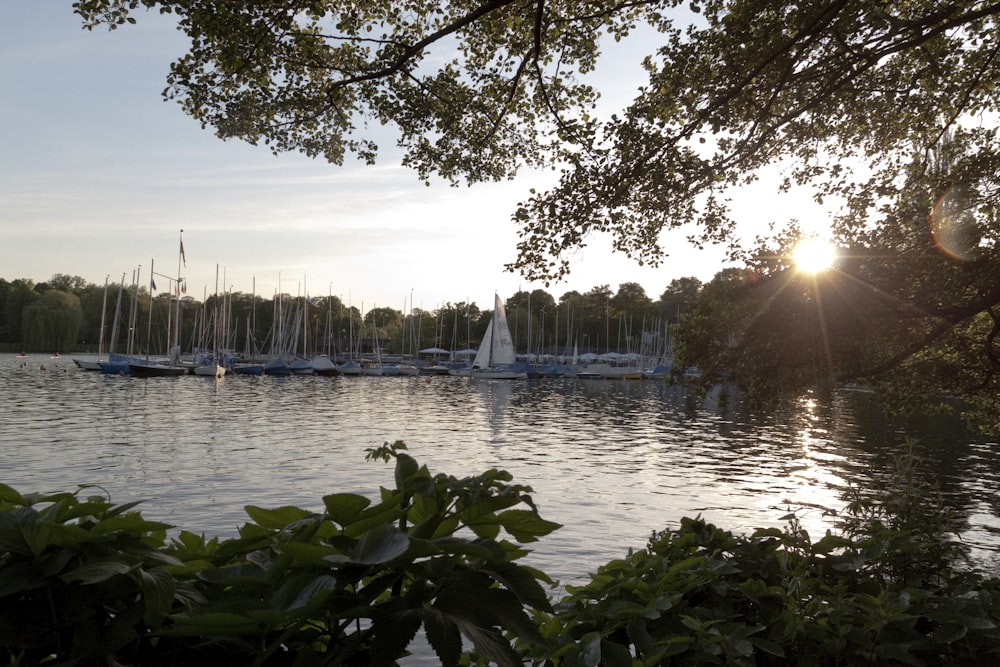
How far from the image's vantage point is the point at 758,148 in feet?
32.7

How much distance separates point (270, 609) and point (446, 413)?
150 feet

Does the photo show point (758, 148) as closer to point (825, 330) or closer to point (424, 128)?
point (825, 330)

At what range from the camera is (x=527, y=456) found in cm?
2756

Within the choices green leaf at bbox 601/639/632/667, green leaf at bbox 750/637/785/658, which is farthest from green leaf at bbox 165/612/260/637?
green leaf at bbox 750/637/785/658

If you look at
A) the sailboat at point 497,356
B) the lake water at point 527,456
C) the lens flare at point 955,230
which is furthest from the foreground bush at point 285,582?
the sailboat at point 497,356

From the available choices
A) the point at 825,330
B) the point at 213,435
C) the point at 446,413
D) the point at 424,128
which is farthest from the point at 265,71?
the point at 446,413

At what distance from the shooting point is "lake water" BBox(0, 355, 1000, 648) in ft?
56.3

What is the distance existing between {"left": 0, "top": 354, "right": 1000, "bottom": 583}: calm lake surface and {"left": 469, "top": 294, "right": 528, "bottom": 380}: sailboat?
38.5 meters

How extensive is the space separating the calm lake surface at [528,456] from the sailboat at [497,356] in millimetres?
38511

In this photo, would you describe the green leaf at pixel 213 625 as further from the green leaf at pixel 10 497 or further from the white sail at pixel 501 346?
the white sail at pixel 501 346

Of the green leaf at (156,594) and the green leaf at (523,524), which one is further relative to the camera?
the green leaf at (523,524)

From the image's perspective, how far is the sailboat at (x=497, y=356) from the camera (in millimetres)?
92750

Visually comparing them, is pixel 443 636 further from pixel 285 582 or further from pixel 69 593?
pixel 69 593

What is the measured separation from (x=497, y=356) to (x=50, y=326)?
103m
